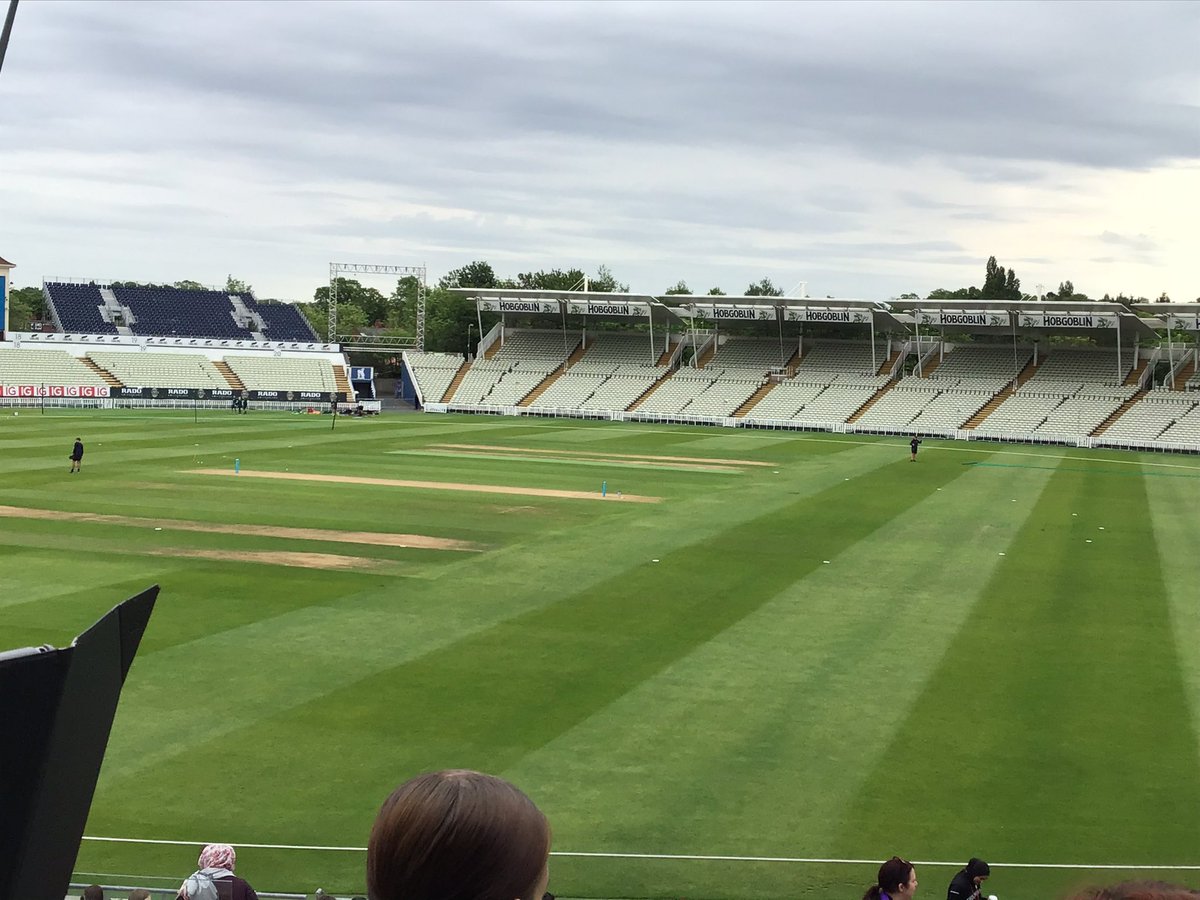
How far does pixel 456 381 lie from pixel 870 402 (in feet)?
109

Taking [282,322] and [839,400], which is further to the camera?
[282,322]

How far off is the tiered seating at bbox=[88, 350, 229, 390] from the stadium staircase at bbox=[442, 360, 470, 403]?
16.4 meters

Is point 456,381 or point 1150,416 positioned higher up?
point 456,381

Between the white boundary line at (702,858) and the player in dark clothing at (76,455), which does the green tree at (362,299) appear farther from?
the white boundary line at (702,858)

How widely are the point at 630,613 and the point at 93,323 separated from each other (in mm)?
91547

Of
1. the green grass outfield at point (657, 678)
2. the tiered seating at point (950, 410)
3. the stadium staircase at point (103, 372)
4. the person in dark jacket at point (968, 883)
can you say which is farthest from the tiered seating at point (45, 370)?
the person in dark jacket at point (968, 883)

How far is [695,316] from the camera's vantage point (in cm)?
9231

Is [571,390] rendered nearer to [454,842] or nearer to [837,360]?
[837,360]

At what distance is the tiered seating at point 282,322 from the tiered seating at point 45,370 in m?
23.5

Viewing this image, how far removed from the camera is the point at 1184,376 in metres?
80.0

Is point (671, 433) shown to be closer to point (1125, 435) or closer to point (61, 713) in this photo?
point (1125, 435)

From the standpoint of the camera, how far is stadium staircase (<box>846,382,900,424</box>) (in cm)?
8132

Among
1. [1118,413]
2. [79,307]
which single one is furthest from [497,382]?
[1118,413]

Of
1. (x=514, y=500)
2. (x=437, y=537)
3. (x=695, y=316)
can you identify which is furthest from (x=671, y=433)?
(x=437, y=537)
